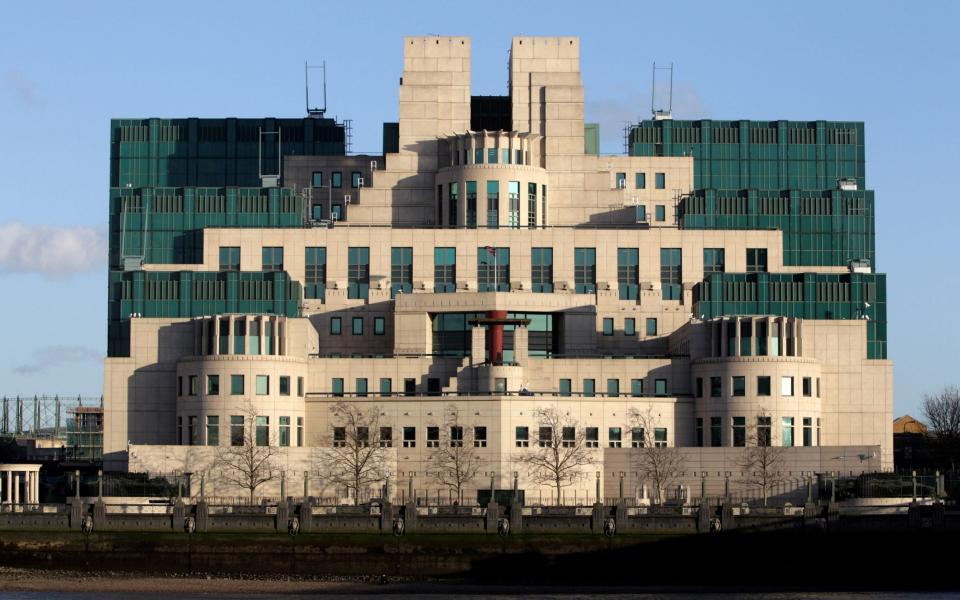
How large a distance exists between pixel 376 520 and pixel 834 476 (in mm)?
53250

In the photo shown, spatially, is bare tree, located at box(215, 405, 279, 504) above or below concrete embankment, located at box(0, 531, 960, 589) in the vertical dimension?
above

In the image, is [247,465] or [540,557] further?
[247,465]

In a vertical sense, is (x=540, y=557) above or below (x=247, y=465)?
below

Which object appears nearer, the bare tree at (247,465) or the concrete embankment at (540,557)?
the concrete embankment at (540,557)

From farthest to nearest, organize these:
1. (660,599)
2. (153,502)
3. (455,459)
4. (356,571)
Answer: (455,459) → (153,502) → (356,571) → (660,599)

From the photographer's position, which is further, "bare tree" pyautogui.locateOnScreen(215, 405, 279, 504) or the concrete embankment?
"bare tree" pyautogui.locateOnScreen(215, 405, 279, 504)

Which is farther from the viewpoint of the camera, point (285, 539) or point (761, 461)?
point (761, 461)

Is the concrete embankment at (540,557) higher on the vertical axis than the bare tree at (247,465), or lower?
lower

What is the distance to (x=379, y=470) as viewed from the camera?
199625mm

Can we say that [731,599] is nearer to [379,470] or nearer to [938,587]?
[938,587]

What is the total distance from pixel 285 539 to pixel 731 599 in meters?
36.4

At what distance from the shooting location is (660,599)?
154125 millimetres

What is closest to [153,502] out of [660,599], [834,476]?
[660,599]

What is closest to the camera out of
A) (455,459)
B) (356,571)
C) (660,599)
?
(660,599)
